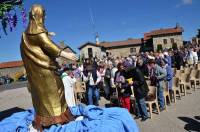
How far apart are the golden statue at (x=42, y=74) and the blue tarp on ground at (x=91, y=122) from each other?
21 cm

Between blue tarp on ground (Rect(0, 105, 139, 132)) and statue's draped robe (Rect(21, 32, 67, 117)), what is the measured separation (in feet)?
1.08

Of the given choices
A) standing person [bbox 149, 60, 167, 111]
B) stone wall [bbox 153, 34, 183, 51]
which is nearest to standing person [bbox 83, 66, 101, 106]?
standing person [bbox 149, 60, 167, 111]

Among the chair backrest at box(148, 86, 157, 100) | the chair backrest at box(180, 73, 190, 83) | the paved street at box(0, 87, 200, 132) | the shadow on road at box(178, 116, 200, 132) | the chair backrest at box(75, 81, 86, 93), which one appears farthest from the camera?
the chair backrest at box(75, 81, 86, 93)

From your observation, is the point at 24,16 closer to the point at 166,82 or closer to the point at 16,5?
the point at 16,5

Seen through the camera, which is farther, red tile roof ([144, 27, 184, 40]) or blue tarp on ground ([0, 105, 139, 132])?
red tile roof ([144, 27, 184, 40])

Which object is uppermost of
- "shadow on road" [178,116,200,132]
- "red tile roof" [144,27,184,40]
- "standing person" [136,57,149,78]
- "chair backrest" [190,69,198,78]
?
"red tile roof" [144,27,184,40]

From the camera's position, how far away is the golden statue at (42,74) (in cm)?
507

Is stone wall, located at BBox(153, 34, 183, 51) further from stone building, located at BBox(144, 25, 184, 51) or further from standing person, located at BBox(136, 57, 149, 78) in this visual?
standing person, located at BBox(136, 57, 149, 78)

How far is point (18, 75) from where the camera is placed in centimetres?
6238

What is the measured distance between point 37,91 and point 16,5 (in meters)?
2.76

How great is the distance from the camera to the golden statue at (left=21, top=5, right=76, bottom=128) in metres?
5.07

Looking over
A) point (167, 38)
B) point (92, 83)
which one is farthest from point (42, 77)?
point (167, 38)

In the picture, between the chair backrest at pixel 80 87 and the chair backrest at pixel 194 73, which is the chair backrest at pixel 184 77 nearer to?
the chair backrest at pixel 194 73

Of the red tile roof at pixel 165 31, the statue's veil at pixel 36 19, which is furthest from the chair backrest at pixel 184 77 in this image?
the red tile roof at pixel 165 31
